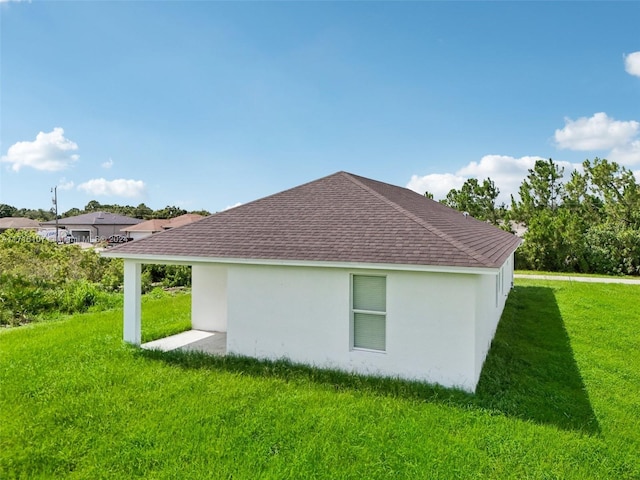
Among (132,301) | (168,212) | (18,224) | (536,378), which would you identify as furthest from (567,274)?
(18,224)

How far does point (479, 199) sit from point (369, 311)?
97.7ft

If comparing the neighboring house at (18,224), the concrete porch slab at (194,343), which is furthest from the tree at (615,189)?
the neighboring house at (18,224)

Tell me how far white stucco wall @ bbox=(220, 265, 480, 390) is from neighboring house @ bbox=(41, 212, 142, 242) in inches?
2384

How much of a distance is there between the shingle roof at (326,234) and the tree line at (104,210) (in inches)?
2626

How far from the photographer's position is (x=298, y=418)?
6.06 metres

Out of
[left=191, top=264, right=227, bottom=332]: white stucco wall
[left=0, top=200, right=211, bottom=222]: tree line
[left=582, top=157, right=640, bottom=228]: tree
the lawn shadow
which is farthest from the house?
[left=0, top=200, right=211, bottom=222]: tree line

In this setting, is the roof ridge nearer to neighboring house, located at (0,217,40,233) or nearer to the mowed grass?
the mowed grass

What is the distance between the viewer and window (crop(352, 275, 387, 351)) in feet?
25.6

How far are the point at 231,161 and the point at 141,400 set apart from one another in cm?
1771

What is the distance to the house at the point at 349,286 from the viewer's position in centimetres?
712

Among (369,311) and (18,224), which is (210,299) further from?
(18,224)

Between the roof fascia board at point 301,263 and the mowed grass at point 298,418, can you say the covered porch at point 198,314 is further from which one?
the mowed grass at point 298,418

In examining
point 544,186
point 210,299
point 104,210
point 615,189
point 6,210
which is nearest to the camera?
point 210,299

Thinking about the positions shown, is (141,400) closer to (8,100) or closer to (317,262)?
(317,262)
